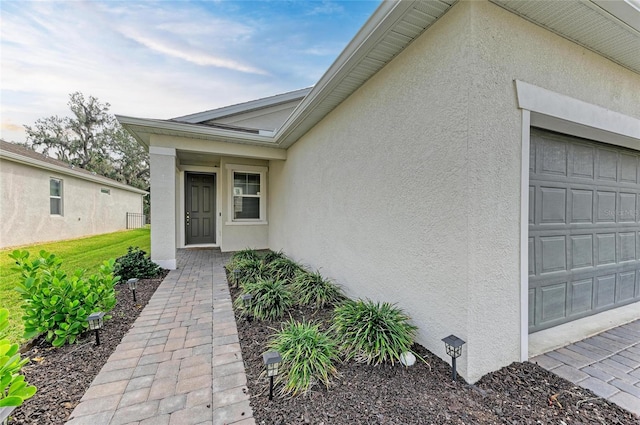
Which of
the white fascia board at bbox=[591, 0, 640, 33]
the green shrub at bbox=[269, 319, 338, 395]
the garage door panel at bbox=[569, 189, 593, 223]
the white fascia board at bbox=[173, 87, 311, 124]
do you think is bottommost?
the green shrub at bbox=[269, 319, 338, 395]

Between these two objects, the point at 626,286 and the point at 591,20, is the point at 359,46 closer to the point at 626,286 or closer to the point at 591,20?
the point at 591,20

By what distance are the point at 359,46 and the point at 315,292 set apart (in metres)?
3.22

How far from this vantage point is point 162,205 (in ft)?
18.5

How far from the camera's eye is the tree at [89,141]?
2256cm

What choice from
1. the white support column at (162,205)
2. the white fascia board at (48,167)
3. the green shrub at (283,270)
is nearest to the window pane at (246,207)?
the white support column at (162,205)

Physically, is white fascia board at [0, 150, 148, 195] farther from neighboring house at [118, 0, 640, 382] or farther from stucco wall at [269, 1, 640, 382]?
stucco wall at [269, 1, 640, 382]

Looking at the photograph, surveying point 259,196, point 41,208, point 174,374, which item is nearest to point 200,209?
point 259,196

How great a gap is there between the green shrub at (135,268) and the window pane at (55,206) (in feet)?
26.5

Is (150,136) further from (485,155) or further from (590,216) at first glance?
(590,216)

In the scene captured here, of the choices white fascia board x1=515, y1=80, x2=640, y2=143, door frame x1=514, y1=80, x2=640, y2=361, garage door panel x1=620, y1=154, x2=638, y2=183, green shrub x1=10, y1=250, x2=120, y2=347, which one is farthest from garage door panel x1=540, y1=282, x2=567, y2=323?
green shrub x1=10, y1=250, x2=120, y2=347

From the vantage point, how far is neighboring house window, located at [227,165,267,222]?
8.07 meters

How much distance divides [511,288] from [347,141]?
2.76 metres

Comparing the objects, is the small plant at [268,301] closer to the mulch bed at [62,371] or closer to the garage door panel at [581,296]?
the mulch bed at [62,371]

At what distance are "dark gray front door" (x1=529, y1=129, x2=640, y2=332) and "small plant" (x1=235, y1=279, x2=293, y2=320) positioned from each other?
2.86m
